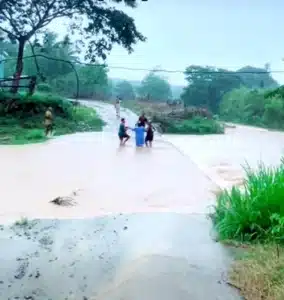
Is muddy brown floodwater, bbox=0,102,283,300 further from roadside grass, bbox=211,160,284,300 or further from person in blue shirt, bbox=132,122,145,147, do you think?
person in blue shirt, bbox=132,122,145,147

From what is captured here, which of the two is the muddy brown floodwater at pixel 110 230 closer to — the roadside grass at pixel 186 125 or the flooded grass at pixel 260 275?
the flooded grass at pixel 260 275

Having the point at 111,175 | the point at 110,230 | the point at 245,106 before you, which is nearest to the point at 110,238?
the point at 110,230

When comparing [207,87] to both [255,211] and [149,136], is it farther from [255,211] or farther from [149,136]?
[255,211]

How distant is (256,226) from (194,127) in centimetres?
2677

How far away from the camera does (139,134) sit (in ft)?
71.5

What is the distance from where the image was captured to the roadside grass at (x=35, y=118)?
2425cm

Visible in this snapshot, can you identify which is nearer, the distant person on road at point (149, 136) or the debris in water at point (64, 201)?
the debris in water at point (64, 201)

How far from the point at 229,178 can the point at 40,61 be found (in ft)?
116

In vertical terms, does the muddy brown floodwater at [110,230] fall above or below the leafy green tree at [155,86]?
below

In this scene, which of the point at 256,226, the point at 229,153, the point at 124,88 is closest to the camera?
the point at 256,226

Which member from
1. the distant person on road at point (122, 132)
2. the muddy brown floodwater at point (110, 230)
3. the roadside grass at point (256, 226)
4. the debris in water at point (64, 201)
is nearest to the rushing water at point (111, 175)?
the muddy brown floodwater at point (110, 230)

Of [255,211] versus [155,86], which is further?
[155,86]

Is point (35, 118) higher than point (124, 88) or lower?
lower

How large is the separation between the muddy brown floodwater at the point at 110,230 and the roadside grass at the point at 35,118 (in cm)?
626
